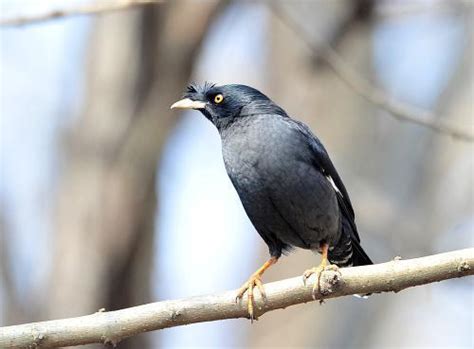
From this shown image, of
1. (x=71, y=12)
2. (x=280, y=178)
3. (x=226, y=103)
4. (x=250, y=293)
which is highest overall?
(x=71, y=12)

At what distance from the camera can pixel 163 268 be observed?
1012 cm

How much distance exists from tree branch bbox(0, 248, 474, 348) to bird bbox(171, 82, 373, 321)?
78cm

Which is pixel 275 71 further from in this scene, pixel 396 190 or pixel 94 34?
pixel 94 34

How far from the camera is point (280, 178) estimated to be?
586 cm

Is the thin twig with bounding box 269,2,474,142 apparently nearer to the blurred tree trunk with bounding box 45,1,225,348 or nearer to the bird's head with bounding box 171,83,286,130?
the blurred tree trunk with bounding box 45,1,225,348

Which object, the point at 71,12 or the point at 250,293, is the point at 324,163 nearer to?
the point at 250,293

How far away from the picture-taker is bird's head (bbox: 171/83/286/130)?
20.8 feet

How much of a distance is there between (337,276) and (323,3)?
20.8 feet

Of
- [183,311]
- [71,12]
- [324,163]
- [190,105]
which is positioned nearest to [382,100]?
[324,163]

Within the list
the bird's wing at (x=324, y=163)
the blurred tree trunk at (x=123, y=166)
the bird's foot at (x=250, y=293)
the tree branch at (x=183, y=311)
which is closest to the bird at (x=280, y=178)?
the bird's wing at (x=324, y=163)

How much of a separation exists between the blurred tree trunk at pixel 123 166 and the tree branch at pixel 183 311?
3.62 m

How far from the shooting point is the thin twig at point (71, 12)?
6.82 m

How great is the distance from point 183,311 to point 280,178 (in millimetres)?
1455

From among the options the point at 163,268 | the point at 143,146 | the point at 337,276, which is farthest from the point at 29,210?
the point at 337,276
